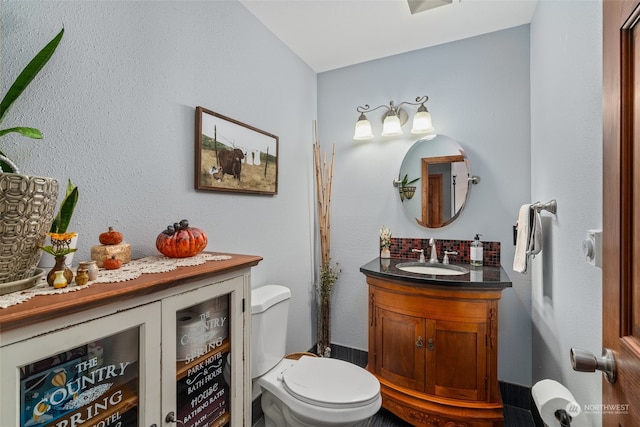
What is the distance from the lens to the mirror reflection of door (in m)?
2.10

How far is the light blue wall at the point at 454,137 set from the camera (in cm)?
196

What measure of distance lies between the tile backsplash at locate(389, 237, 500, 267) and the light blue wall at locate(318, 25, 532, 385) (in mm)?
51

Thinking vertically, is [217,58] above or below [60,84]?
above

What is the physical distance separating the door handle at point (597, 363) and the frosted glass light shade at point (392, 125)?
1834 mm

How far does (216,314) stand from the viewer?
1062mm

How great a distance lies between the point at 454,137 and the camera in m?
2.13

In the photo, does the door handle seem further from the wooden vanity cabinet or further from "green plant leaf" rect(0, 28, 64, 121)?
"green plant leaf" rect(0, 28, 64, 121)

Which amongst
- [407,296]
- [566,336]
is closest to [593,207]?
[566,336]

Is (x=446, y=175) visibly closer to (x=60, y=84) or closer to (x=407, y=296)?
(x=407, y=296)

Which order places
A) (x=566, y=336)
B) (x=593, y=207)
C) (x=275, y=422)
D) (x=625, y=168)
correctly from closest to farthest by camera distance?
(x=625, y=168) → (x=593, y=207) → (x=566, y=336) → (x=275, y=422)

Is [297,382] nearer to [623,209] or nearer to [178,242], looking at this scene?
[178,242]

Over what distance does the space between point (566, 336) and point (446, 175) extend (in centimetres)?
124

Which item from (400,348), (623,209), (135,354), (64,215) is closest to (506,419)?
(400,348)

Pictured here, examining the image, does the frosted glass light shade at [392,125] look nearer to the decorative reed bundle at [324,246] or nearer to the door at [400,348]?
the decorative reed bundle at [324,246]
